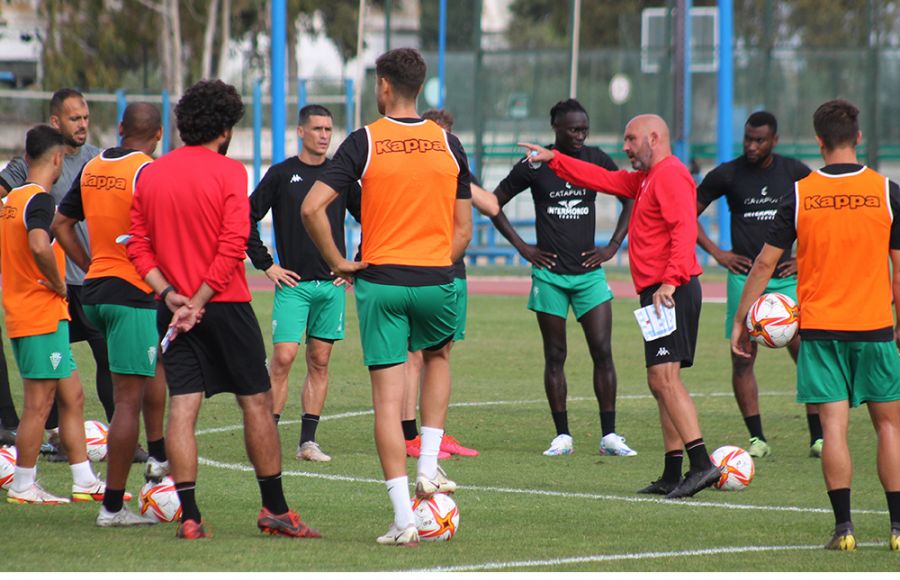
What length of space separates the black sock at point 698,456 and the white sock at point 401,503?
2521mm

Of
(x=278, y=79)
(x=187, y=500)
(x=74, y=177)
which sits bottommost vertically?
(x=187, y=500)

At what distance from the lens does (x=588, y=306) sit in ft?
36.6

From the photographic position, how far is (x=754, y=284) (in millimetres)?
7781

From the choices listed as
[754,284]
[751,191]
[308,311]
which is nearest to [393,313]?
[754,284]

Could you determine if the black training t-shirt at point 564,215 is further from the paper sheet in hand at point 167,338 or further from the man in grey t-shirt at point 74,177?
the paper sheet in hand at point 167,338

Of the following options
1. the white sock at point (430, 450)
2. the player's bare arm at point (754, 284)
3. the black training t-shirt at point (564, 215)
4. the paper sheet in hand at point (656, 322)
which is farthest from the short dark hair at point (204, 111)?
the black training t-shirt at point (564, 215)

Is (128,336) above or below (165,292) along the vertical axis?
below

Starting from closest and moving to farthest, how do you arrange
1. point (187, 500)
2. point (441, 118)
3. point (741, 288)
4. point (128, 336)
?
point (187, 500)
point (128, 336)
point (441, 118)
point (741, 288)

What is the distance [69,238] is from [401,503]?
269cm

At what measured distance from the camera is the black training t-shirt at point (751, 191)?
10.9 metres

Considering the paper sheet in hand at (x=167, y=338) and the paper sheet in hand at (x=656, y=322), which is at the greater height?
the paper sheet in hand at (x=167, y=338)

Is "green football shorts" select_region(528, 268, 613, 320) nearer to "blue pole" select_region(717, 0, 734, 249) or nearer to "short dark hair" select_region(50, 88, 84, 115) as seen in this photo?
"short dark hair" select_region(50, 88, 84, 115)

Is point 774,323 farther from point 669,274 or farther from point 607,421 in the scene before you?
point 607,421
